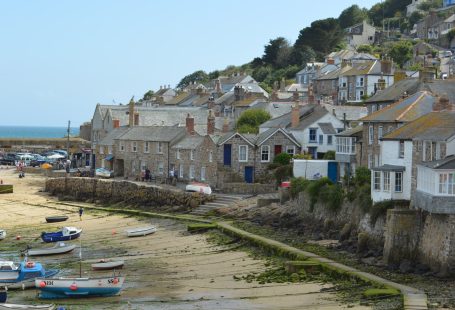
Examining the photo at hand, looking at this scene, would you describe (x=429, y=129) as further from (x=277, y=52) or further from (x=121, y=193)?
(x=277, y=52)

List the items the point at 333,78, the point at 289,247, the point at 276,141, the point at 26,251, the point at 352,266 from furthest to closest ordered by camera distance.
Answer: the point at 333,78 < the point at 276,141 < the point at 26,251 < the point at 289,247 < the point at 352,266

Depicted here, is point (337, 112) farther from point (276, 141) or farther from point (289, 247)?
point (289, 247)

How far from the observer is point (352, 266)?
39.2m

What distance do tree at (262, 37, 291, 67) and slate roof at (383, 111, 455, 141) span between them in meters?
106

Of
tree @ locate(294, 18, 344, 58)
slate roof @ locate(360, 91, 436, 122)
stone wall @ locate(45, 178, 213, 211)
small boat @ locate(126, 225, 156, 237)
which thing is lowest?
small boat @ locate(126, 225, 156, 237)

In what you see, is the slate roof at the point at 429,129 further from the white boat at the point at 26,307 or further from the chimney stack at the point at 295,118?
the chimney stack at the point at 295,118

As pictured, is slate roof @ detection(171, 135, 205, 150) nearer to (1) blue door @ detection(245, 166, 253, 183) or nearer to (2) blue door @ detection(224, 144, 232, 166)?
(2) blue door @ detection(224, 144, 232, 166)

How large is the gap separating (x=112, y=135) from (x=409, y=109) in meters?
39.1

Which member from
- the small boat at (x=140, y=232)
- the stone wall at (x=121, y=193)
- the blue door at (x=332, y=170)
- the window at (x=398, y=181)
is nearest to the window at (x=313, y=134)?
the blue door at (x=332, y=170)

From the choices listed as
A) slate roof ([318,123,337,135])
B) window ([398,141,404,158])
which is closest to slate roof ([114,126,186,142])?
slate roof ([318,123,337,135])

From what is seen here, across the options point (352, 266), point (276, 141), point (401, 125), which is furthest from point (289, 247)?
point (276, 141)

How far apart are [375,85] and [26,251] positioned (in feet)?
174

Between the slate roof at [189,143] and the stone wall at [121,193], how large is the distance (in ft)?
15.0

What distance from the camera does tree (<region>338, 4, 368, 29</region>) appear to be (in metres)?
176
